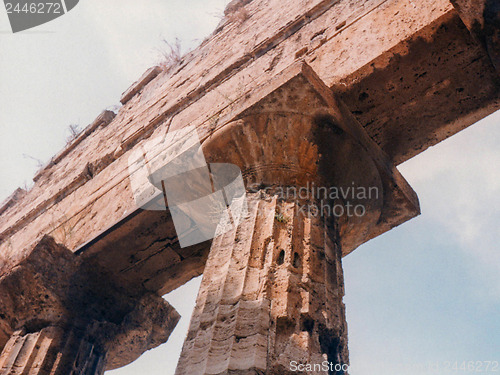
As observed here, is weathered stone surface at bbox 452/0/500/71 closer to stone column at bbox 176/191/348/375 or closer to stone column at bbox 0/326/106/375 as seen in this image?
stone column at bbox 176/191/348/375

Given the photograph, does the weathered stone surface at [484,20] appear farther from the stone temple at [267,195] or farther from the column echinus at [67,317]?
the column echinus at [67,317]

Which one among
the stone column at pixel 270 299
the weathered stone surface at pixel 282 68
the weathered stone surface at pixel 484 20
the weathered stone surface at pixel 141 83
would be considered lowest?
the stone column at pixel 270 299

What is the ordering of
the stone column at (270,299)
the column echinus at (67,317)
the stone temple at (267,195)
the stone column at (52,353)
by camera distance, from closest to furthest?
the stone column at (270,299) → the stone temple at (267,195) → the stone column at (52,353) → the column echinus at (67,317)

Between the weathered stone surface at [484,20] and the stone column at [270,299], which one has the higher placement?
the weathered stone surface at [484,20]

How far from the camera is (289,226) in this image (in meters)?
3.02

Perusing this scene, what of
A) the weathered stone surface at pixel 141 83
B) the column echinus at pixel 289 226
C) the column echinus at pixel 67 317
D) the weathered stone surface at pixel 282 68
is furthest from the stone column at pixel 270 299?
the weathered stone surface at pixel 141 83

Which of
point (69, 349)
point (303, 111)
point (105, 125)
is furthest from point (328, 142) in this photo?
point (105, 125)

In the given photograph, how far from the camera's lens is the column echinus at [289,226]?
245 centimetres

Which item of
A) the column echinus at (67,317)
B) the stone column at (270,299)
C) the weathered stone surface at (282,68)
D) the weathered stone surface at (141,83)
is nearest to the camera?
the stone column at (270,299)

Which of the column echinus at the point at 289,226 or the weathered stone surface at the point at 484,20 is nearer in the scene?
the column echinus at the point at 289,226

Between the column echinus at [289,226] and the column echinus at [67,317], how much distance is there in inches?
69.4

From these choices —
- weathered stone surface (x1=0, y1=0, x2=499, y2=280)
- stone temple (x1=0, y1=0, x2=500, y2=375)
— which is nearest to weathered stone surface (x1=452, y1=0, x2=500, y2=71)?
stone temple (x1=0, y1=0, x2=500, y2=375)

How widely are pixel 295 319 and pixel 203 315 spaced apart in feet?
1.62

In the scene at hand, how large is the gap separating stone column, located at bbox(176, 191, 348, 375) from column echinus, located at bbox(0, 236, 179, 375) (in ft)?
6.23
